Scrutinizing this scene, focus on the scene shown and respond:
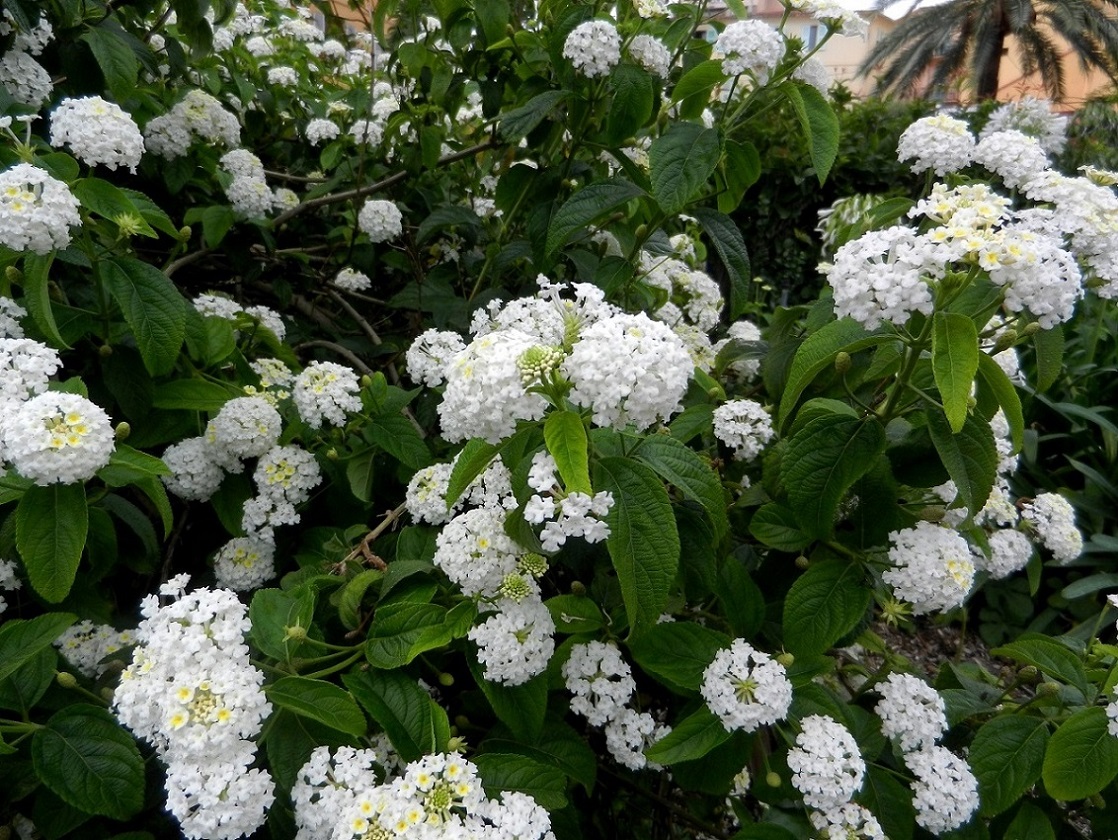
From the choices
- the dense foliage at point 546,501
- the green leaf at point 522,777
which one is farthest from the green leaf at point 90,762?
the green leaf at point 522,777

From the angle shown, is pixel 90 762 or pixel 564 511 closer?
pixel 564 511

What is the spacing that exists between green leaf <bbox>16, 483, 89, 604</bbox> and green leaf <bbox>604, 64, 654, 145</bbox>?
1412 millimetres

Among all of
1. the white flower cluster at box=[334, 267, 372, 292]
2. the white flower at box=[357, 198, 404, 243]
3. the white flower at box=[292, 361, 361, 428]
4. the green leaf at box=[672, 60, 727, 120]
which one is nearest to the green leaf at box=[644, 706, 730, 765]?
the white flower at box=[292, 361, 361, 428]

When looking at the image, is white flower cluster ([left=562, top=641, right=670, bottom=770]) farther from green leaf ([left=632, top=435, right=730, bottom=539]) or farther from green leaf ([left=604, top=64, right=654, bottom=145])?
green leaf ([left=604, top=64, right=654, bottom=145])

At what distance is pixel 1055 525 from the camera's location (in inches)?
81.3

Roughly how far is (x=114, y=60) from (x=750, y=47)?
1482 mm

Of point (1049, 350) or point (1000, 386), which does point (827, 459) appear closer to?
point (1000, 386)

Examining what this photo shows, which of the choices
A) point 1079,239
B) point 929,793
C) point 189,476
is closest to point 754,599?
point 929,793

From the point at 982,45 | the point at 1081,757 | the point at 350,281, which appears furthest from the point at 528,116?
the point at 982,45

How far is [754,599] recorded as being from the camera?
1.53 m

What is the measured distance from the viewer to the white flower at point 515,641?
1257 mm

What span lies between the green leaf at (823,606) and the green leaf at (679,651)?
0.40ft

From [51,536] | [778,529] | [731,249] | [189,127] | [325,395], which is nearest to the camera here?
[51,536]

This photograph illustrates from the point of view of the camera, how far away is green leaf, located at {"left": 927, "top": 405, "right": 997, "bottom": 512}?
125 cm
